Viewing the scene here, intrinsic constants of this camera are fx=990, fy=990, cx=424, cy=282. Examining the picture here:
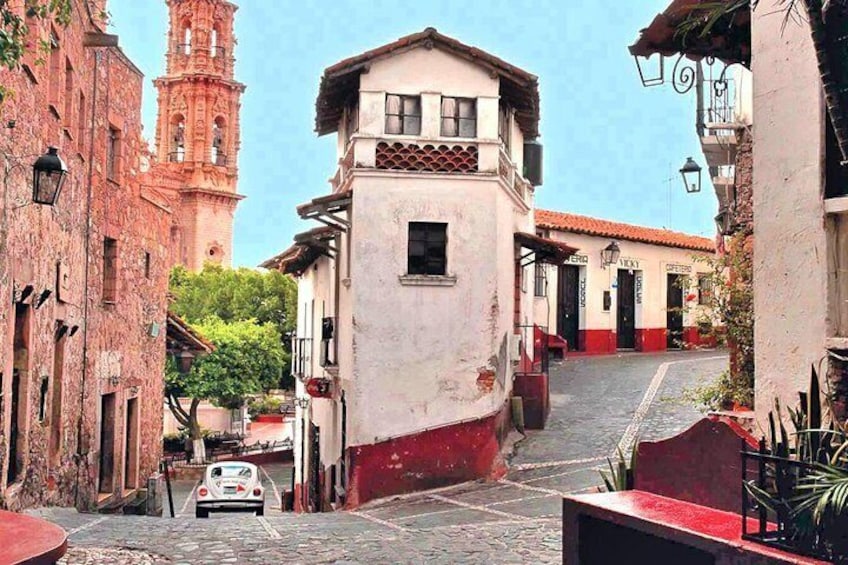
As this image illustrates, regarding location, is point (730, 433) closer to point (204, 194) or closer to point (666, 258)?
Result: point (666, 258)

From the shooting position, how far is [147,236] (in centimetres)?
2100

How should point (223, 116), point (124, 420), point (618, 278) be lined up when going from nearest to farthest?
1. point (124, 420)
2. point (618, 278)
3. point (223, 116)

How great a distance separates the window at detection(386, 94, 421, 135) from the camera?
57.0ft

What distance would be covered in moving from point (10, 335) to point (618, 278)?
24.1 m

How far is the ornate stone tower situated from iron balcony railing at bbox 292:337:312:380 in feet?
138

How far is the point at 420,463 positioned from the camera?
1656 cm

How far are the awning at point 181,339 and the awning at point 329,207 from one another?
26.6 feet

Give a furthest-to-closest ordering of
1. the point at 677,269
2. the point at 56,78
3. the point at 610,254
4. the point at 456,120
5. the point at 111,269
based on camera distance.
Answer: the point at 677,269
the point at 610,254
the point at 111,269
the point at 456,120
the point at 56,78

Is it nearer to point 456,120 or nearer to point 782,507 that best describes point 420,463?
point 456,120

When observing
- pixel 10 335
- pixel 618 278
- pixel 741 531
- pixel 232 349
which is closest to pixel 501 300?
pixel 10 335

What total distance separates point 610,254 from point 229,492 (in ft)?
51.2

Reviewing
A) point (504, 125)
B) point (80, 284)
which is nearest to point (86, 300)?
point (80, 284)

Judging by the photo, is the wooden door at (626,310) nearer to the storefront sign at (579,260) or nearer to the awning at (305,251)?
the storefront sign at (579,260)

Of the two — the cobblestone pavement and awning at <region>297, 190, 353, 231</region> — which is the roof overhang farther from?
the cobblestone pavement
